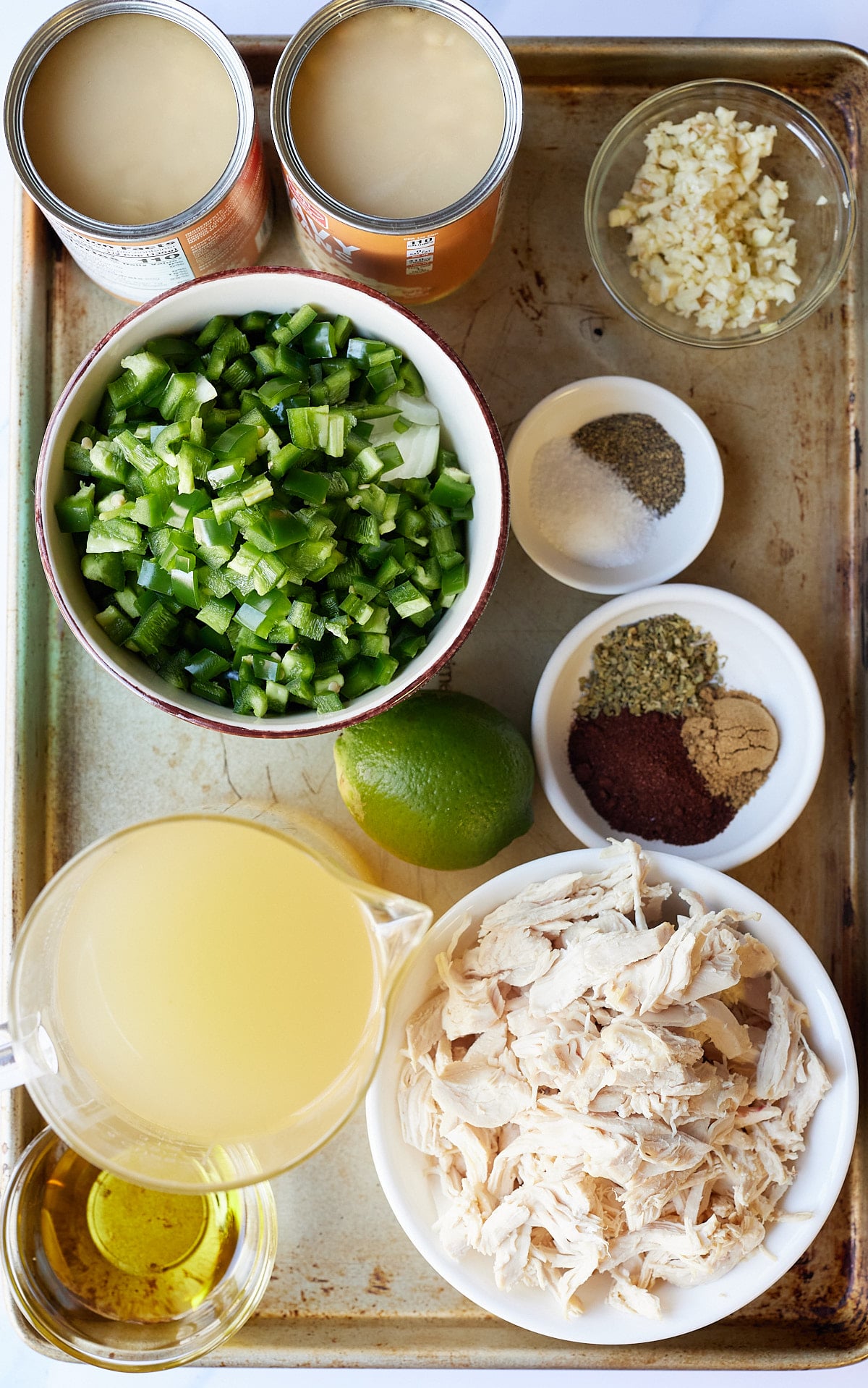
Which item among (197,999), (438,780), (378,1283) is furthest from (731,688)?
(378,1283)

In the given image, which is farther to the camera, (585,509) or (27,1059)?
(585,509)

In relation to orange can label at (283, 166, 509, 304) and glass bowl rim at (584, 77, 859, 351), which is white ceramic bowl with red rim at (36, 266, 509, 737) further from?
glass bowl rim at (584, 77, 859, 351)

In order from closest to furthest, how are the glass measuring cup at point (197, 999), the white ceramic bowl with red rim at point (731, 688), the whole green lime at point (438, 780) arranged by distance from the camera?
the glass measuring cup at point (197, 999) → the whole green lime at point (438, 780) → the white ceramic bowl with red rim at point (731, 688)

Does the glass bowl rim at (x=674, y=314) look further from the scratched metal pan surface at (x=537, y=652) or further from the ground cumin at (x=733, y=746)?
the ground cumin at (x=733, y=746)

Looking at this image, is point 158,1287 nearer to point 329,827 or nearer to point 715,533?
point 329,827

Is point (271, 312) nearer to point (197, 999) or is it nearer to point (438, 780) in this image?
point (438, 780)

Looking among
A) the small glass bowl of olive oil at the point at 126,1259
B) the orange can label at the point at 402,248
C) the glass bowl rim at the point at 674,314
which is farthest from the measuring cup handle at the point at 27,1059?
the glass bowl rim at the point at 674,314
